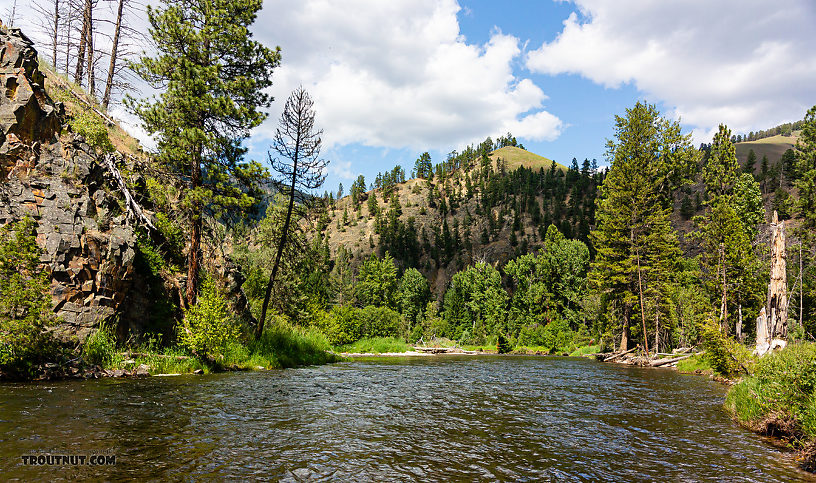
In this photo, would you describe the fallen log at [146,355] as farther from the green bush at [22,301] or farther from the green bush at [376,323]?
the green bush at [376,323]

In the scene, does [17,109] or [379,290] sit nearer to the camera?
[17,109]

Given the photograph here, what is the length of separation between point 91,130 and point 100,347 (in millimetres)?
12033

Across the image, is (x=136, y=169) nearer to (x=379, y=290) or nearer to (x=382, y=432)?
(x=382, y=432)

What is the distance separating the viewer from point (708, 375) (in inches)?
1040

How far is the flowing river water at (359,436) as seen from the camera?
7078 millimetres

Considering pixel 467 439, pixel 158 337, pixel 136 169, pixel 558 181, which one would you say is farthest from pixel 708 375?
pixel 558 181

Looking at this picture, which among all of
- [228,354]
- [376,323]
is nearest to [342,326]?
[376,323]

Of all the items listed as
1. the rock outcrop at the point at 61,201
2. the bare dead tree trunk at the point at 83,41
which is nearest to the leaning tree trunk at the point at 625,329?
the rock outcrop at the point at 61,201

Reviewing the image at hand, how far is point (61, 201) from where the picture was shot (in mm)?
16062

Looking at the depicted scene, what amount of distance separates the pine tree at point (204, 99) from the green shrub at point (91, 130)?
3.14 m

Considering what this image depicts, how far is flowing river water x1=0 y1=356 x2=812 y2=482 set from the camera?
7.08m

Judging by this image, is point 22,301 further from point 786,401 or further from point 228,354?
point 786,401

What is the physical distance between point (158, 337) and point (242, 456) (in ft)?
45.7

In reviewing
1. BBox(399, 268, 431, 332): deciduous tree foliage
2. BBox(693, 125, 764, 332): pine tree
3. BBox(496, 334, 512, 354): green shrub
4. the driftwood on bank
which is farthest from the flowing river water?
BBox(399, 268, 431, 332): deciduous tree foliage
